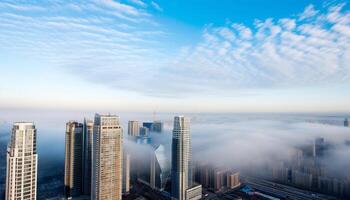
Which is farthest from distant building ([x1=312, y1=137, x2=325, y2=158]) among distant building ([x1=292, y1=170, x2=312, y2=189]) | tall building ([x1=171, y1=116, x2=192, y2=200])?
tall building ([x1=171, y1=116, x2=192, y2=200])

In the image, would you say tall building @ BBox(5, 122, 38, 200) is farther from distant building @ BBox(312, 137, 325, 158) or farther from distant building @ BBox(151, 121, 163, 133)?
distant building @ BBox(151, 121, 163, 133)

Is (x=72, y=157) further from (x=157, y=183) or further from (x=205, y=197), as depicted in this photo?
(x=205, y=197)

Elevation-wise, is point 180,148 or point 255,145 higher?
point 180,148

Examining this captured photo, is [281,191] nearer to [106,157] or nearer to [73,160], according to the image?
[106,157]

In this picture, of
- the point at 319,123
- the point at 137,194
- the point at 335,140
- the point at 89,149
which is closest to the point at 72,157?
the point at 89,149

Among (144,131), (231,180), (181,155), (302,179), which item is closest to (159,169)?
(181,155)

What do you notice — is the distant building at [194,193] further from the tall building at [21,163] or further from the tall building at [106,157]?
the tall building at [21,163]
